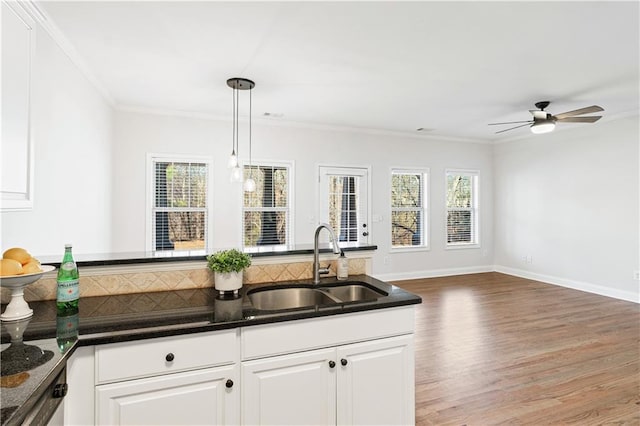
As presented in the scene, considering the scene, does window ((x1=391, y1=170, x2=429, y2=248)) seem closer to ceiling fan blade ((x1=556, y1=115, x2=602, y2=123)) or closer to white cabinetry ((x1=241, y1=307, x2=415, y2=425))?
ceiling fan blade ((x1=556, y1=115, x2=602, y2=123))

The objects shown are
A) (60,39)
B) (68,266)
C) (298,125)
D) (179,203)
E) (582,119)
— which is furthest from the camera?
(298,125)

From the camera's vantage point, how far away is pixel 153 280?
6.30ft

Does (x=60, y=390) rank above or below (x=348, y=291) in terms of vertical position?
below

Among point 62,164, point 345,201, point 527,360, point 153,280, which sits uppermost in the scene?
point 62,164

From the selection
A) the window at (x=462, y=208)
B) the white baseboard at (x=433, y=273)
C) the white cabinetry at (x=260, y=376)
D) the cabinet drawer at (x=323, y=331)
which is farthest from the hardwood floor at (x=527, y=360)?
the window at (x=462, y=208)

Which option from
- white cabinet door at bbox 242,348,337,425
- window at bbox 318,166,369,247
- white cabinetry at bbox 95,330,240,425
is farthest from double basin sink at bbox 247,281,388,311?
window at bbox 318,166,369,247

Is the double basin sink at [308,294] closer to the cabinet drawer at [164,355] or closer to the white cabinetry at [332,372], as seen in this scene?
the white cabinetry at [332,372]

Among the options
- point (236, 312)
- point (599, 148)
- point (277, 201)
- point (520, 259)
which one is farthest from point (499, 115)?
point (236, 312)

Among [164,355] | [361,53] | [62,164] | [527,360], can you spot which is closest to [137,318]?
[164,355]

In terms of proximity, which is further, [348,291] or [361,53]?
[361,53]

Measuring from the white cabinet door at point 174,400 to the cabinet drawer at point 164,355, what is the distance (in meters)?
0.03

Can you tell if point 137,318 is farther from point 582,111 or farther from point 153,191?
point 582,111

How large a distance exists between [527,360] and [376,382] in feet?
6.82

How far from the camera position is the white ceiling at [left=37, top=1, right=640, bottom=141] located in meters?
2.46
